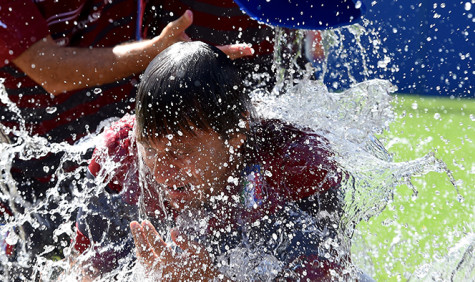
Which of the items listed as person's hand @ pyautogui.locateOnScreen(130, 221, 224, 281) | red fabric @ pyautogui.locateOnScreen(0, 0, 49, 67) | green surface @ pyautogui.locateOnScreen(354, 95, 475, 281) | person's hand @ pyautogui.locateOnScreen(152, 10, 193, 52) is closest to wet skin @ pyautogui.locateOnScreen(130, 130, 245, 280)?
person's hand @ pyautogui.locateOnScreen(130, 221, 224, 281)

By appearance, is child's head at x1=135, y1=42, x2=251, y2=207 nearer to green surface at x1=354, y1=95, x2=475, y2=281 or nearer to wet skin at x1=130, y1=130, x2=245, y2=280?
wet skin at x1=130, y1=130, x2=245, y2=280

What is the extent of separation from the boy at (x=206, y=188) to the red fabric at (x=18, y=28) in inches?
15.1

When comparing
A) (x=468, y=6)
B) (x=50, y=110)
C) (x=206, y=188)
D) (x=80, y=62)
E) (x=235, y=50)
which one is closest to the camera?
(x=206, y=188)

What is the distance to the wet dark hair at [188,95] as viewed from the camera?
1461 millimetres

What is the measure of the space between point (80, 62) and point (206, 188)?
2.06ft

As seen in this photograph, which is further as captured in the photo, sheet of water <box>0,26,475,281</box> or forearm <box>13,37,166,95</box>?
forearm <box>13,37,166,95</box>

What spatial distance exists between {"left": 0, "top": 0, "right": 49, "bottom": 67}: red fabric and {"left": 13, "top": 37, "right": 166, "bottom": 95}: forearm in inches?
1.0

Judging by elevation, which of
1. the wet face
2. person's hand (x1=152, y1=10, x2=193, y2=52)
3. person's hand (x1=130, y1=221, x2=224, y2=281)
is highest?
person's hand (x1=152, y1=10, x2=193, y2=52)

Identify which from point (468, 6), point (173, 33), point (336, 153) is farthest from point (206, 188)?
point (468, 6)

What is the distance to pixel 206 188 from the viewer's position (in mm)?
1592

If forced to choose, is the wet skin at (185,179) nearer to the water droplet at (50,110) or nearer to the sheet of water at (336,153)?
the sheet of water at (336,153)

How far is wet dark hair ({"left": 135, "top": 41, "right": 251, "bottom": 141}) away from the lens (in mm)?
1461

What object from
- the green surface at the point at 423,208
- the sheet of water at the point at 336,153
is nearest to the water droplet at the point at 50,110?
the sheet of water at the point at 336,153

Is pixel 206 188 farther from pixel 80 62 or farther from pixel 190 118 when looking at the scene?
pixel 80 62
